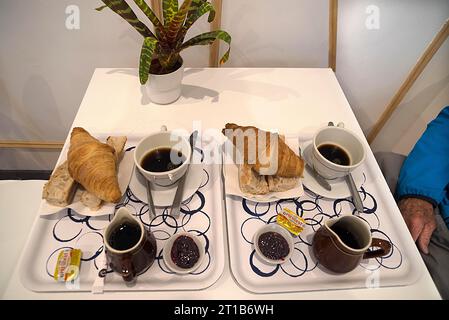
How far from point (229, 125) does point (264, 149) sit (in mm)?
124

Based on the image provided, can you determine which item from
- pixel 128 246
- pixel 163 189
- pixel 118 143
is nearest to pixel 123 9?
pixel 118 143

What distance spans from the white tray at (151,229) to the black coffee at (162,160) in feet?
0.27

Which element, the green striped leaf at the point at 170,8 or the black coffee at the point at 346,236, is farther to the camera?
the green striped leaf at the point at 170,8

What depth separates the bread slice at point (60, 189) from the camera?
658mm

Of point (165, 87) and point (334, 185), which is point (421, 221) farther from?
point (165, 87)

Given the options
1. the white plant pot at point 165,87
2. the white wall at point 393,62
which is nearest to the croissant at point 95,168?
the white plant pot at point 165,87

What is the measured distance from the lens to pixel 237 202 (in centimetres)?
73

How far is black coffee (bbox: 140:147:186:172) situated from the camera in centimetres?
71

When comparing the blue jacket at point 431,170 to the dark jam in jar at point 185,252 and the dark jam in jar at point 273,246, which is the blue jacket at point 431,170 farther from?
the dark jam in jar at point 185,252

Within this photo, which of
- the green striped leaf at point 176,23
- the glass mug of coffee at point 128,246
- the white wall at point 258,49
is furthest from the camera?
the white wall at point 258,49

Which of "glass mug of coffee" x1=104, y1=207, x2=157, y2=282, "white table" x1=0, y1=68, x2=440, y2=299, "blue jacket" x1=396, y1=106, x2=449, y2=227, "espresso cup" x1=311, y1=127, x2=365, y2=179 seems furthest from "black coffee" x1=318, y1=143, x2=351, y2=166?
"glass mug of coffee" x1=104, y1=207, x2=157, y2=282

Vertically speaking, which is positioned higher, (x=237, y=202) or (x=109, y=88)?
Result: (x=109, y=88)
